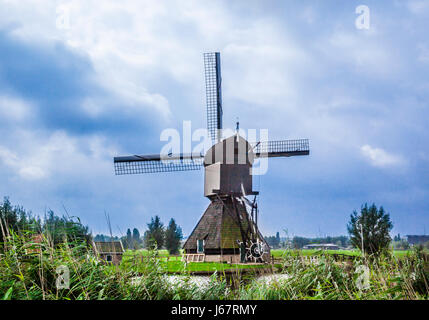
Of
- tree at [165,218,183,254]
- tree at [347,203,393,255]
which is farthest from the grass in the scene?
tree at [165,218,183,254]

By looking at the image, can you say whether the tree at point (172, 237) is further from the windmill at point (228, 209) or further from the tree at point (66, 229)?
the tree at point (66, 229)

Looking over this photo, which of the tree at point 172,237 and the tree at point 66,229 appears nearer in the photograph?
the tree at point 66,229

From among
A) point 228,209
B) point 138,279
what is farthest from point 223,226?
point 138,279

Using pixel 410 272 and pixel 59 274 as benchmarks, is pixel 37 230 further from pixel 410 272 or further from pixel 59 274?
pixel 410 272

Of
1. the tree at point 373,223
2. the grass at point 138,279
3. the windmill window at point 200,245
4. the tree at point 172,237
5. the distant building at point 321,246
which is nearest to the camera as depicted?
the grass at point 138,279

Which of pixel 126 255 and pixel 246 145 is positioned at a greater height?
pixel 246 145

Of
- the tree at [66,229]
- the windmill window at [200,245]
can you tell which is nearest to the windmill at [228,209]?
the windmill window at [200,245]

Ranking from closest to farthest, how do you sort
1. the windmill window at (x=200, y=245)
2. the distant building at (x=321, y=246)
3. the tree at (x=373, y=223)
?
the distant building at (x=321, y=246) < the tree at (x=373, y=223) < the windmill window at (x=200, y=245)

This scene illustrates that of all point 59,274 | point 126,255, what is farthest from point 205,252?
point 59,274

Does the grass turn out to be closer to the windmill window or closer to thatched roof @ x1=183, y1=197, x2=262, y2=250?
thatched roof @ x1=183, y1=197, x2=262, y2=250

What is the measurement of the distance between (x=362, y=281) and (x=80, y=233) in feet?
13.3

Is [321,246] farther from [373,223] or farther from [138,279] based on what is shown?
[373,223]

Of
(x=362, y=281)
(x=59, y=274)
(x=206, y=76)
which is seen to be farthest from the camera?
(x=206, y=76)
